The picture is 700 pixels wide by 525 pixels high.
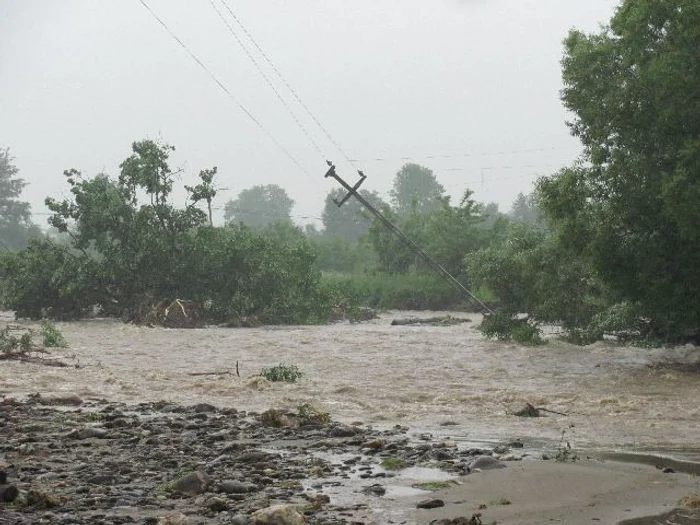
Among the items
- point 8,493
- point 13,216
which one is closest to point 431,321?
point 8,493

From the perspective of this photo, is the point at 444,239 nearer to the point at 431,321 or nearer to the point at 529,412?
the point at 431,321

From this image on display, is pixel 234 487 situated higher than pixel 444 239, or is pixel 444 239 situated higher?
pixel 444 239

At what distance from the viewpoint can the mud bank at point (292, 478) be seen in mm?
5375

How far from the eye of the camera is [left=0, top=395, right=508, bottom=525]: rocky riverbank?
216 inches

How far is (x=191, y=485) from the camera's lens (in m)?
6.03

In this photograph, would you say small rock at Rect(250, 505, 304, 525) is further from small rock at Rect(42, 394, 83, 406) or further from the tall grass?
the tall grass

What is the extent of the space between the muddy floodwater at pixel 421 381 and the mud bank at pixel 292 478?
56.0 inches

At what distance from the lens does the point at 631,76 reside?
50.6 ft

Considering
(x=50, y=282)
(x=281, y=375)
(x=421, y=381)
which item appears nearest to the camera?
(x=281, y=375)

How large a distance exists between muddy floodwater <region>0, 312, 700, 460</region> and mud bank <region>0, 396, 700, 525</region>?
142cm

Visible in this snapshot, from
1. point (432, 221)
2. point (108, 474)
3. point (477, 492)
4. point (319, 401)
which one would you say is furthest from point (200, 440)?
point (432, 221)

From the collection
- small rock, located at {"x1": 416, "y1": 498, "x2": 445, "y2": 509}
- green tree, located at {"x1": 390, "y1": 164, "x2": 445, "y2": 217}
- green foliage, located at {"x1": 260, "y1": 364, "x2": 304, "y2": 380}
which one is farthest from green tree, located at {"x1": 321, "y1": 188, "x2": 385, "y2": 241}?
small rock, located at {"x1": 416, "y1": 498, "x2": 445, "y2": 509}

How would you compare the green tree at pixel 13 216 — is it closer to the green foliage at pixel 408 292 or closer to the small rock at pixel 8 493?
the green foliage at pixel 408 292

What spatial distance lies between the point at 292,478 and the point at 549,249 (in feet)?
45.0
